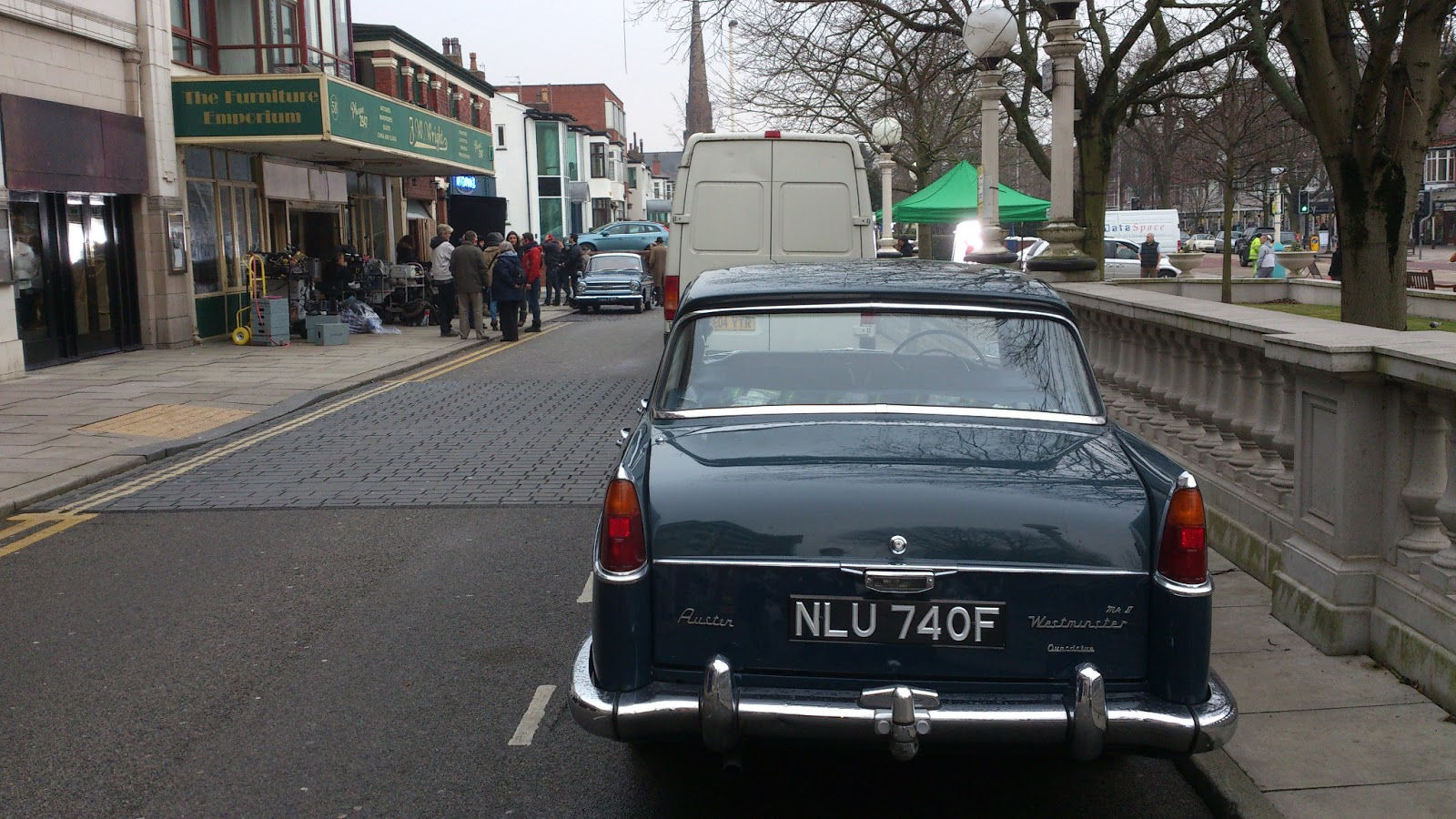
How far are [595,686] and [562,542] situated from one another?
4.02m

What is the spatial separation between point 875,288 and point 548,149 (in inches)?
2499

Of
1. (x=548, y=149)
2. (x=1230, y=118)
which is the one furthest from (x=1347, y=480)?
(x=548, y=149)

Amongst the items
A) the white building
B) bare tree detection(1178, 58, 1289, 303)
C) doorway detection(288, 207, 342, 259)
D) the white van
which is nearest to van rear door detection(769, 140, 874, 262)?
the white van

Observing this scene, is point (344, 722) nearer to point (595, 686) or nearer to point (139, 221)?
point (595, 686)

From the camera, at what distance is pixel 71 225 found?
18.5 m

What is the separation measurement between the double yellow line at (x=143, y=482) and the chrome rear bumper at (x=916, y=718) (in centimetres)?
585

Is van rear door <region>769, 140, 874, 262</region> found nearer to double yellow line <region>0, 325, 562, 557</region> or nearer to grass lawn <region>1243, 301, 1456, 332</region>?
double yellow line <region>0, 325, 562, 557</region>

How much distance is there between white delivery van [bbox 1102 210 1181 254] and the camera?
171 feet

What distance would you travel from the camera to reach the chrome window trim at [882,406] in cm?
434

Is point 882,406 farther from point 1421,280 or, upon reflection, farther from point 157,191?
point 1421,280

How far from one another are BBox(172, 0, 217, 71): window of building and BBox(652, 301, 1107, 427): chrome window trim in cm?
1962

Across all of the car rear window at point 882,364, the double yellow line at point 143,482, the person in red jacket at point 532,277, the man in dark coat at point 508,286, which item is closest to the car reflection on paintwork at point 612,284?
the person in red jacket at point 532,277

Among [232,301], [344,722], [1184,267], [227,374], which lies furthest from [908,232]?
[344,722]

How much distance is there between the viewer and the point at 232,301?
22.9 meters
